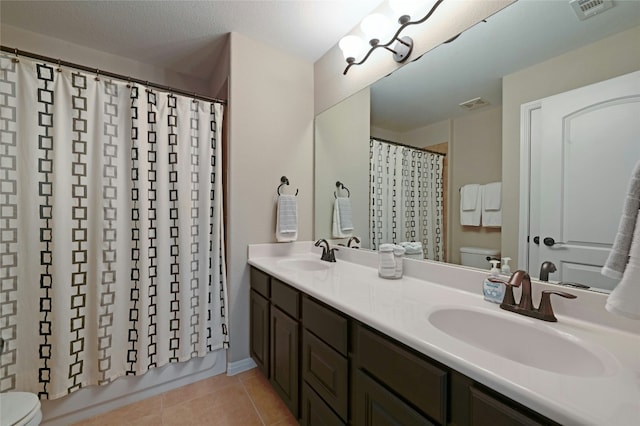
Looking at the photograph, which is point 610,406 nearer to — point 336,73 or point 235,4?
point 336,73

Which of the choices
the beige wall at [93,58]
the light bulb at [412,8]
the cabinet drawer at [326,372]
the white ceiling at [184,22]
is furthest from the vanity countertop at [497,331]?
the beige wall at [93,58]

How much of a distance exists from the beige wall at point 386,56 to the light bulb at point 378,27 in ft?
0.32

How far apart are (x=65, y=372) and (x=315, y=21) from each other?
2.55 metres

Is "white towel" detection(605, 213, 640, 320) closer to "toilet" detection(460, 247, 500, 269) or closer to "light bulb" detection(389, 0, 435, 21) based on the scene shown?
"toilet" detection(460, 247, 500, 269)

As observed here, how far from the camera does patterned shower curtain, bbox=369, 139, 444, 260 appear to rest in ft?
4.40

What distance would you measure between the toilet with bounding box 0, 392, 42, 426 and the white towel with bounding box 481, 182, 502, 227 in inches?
81.4

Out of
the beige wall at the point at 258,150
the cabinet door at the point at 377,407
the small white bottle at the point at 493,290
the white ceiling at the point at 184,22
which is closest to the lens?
the cabinet door at the point at 377,407

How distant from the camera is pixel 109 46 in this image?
1.93 meters

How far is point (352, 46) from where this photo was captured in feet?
5.45

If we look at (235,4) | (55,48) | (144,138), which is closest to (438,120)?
(235,4)

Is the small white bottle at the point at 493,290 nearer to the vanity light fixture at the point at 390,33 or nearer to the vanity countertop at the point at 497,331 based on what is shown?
the vanity countertop at the point at 497,331

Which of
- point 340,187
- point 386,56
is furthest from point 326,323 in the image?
point 386,56

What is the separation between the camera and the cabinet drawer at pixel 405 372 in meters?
0.66

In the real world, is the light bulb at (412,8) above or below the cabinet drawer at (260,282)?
above
